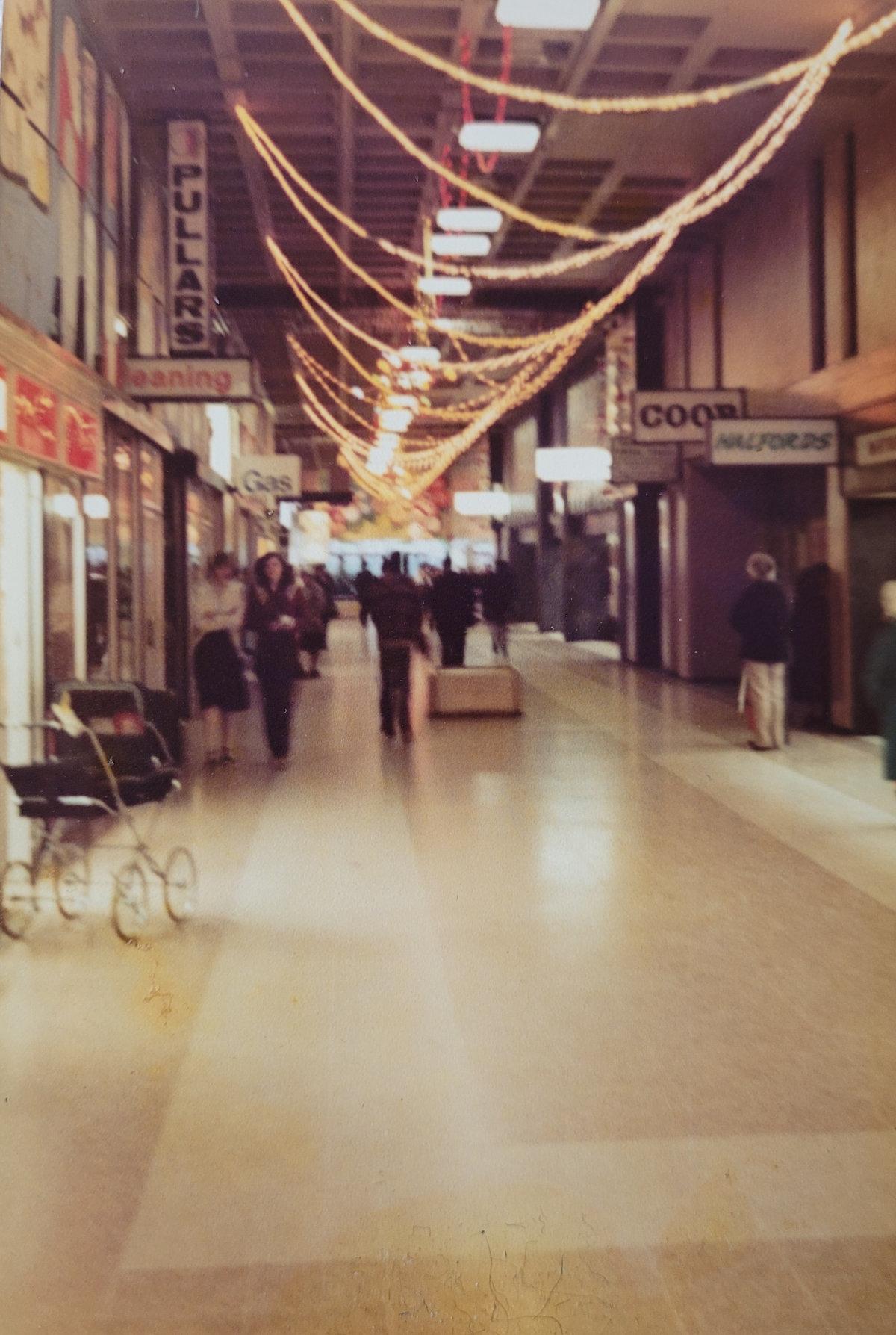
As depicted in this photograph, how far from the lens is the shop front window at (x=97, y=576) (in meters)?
11.0

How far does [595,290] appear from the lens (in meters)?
20.0

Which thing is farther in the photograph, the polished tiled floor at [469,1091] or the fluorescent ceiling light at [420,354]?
the fluorescent ceiling light at [420,354]

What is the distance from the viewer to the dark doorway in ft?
44.5

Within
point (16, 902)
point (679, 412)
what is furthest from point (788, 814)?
point (679, 412)

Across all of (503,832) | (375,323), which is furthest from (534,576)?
(503,832)

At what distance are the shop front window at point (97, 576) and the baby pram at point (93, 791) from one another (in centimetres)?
360

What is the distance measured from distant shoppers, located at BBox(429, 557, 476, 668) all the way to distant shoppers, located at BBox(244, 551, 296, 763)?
731cm

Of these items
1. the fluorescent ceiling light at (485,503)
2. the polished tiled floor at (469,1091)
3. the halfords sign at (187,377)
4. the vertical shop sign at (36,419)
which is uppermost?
the fluorescent ceiling light at (485,503)

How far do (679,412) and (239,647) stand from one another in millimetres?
5764

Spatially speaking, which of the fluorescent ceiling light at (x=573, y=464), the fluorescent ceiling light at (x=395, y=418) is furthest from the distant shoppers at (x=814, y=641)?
the fluorescent ceiling light at (x=395, y=418)

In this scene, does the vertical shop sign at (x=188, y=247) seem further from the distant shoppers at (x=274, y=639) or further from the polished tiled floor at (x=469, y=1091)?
the polished tiled floor at (x=469, y=1091)

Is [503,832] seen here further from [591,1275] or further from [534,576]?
[534,576]

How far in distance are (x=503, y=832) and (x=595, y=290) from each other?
12.8 m

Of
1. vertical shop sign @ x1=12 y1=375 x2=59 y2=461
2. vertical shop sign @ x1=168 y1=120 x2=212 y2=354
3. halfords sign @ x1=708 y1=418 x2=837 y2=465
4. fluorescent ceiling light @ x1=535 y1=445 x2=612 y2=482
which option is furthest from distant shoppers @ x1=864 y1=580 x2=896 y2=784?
fluorescent ceiling light @ x1=535 y1=445 x2=612 y2=482
